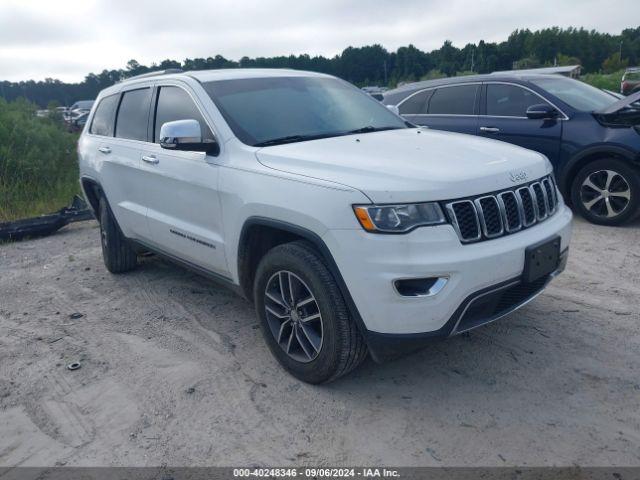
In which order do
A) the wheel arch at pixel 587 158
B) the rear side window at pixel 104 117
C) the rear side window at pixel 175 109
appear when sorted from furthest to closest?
the wheel arch at pixel 587 158, the rear side window at pixel 104 117, the rear side window at pixel 175 109

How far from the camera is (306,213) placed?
2988mm

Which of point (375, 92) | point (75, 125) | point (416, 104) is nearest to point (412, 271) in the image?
point (416, 104)

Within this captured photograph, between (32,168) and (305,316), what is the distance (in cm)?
818

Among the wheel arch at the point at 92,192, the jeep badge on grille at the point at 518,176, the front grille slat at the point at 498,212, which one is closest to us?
the front grille slat at the point at 498,212

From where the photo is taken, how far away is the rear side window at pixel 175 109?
3.90 meters

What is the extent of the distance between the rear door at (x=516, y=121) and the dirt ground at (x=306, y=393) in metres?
2.23

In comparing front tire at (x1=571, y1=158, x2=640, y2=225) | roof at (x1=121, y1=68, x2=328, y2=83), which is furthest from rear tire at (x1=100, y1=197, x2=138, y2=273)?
front tire at (x1=571, y1=158, x2=640, y2=225)

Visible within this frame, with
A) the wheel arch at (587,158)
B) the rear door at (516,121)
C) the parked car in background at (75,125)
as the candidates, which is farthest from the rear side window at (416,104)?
the parked car in background at (75,125)

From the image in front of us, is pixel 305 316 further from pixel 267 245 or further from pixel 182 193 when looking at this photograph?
pixel 182 193

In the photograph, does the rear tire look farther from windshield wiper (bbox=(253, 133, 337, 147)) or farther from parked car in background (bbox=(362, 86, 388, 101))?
parked car in background (bbox=(362, 86, 388, 101))

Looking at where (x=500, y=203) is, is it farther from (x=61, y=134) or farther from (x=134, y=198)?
(x=61, y=134)

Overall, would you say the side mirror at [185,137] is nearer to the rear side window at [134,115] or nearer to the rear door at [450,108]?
the rear side window at [134,115]

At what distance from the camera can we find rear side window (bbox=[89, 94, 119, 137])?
17.6 ft

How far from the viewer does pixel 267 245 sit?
11.8 feet
